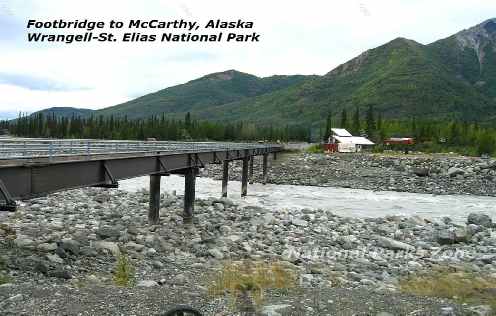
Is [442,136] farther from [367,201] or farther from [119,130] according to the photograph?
[119,130]

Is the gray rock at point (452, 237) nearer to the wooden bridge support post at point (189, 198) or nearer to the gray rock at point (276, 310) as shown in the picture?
the wooden bridge support post at point (189, 198)

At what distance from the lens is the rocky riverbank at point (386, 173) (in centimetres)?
6812

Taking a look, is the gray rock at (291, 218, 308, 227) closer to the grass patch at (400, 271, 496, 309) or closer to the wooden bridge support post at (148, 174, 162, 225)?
the wooden bridge support post at (148, 174, 162, 225)

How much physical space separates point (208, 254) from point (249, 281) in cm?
553

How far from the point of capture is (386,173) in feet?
251

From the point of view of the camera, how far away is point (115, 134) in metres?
143

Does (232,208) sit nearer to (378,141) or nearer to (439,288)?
(439,288)

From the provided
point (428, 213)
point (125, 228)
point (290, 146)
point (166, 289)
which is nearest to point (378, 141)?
point (290, 146)

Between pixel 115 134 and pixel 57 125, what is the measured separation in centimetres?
2206

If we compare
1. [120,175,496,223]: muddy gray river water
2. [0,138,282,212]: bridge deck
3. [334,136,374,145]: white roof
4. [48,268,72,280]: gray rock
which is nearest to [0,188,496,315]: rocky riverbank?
[48,268,72,280]: gray rock

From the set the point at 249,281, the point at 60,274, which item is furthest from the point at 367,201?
the point at 60,274

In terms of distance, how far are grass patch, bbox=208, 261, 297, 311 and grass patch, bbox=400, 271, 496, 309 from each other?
4455 millimetres

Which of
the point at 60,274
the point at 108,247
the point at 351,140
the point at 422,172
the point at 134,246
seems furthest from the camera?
the point at 351,140

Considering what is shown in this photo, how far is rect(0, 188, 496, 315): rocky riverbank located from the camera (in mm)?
13234
